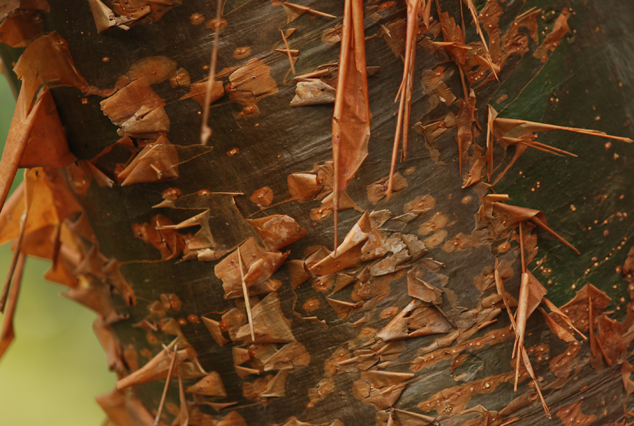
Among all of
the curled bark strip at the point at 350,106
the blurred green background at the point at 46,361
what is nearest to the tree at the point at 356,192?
the curled bark strip at the point at 350,106

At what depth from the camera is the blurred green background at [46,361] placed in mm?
1271

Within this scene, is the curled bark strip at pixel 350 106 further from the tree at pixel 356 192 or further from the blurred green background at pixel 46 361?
the blurred green background at pixel 46 361

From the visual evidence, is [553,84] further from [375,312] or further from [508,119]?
[375,312]

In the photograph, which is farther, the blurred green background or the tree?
the blurred green background

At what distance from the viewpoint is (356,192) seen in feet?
1.20

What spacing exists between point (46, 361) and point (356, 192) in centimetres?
139

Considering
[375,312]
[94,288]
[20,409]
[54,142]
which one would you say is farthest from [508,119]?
[20,409]

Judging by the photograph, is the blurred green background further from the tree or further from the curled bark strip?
the curled bark strip

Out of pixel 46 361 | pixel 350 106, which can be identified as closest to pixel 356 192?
pixel 350 106

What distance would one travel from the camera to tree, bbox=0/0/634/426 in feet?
1.13

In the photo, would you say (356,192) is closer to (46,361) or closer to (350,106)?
(350,106)

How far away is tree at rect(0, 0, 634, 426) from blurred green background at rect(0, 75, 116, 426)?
1082mm

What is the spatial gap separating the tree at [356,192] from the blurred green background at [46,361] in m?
1.08

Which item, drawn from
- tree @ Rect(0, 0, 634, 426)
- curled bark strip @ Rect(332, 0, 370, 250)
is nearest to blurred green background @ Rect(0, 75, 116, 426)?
tree @ Rect(0, 0, 634, 426)
